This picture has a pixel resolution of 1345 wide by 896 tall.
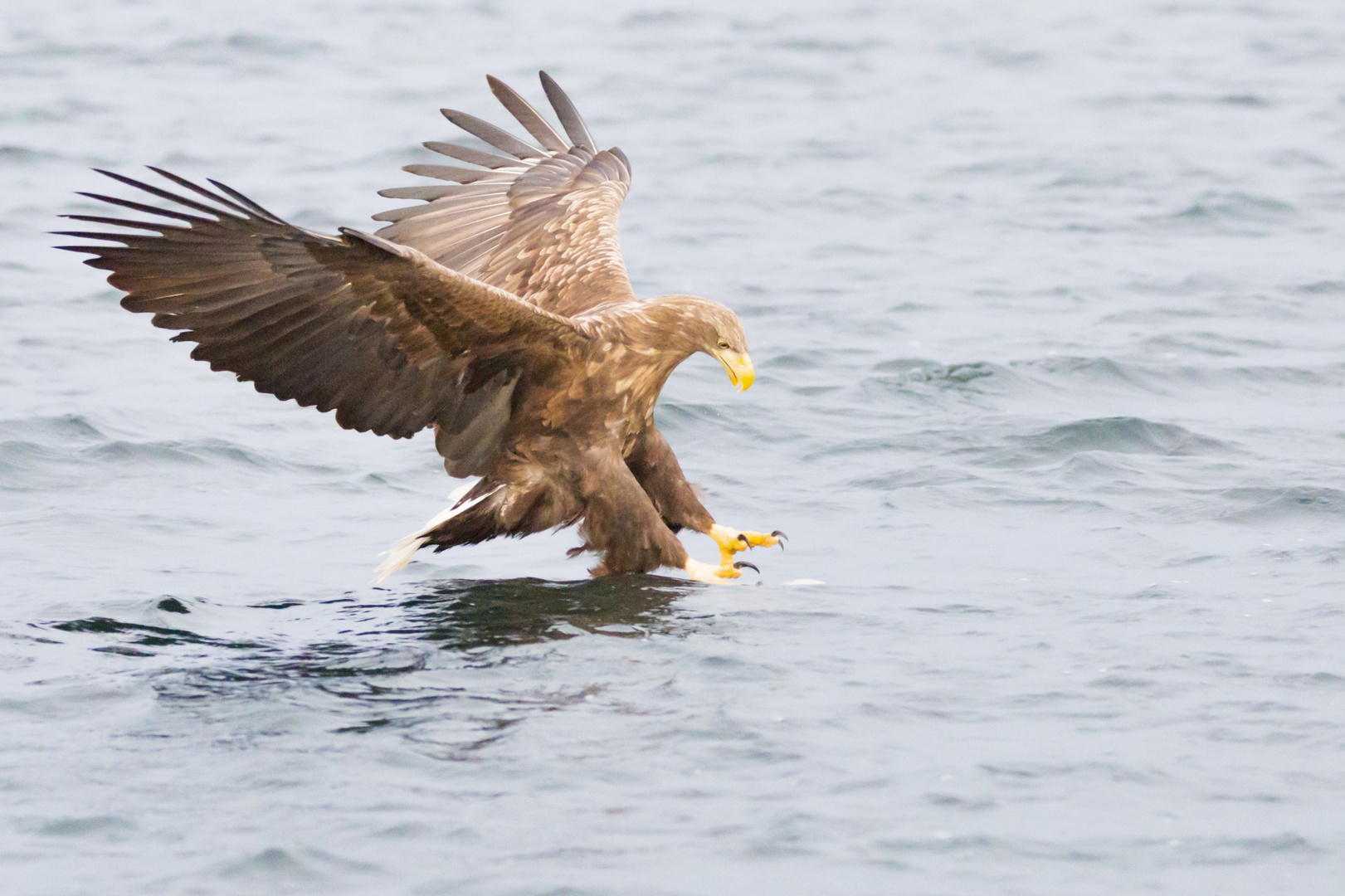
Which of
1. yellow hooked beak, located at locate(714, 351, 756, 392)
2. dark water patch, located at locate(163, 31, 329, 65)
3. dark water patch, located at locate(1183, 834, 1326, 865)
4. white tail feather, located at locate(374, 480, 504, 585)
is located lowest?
dark water patch, located at locate(1183, 834, 1326, 865)

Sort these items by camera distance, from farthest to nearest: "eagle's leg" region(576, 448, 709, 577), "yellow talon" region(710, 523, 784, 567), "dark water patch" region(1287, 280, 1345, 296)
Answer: "dark water patch" region(1287, 280, 1345, 296) → "yellow talon" region(710, 523, 784, 567) → "eagle's leg" region(576, 448, 709, 577)

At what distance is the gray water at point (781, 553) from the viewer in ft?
14.0

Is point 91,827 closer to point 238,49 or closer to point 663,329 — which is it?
point 663,329

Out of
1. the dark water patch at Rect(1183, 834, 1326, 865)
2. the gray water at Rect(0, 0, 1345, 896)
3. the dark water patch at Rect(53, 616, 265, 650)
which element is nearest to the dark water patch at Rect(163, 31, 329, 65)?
the gray water at Rect(0, 0, 1345, 896)

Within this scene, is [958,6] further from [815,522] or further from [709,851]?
[709,851]

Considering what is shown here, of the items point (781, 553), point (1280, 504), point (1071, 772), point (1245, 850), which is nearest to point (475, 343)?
point (781, 553)

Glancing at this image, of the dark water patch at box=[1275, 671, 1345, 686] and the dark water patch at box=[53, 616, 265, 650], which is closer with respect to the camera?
the dark water patch at box=[1275, 671, 1345, 686]

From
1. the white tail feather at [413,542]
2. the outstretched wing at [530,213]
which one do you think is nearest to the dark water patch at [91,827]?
the white tail feather at [413,542]

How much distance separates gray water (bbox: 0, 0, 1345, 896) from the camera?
427 centimetres

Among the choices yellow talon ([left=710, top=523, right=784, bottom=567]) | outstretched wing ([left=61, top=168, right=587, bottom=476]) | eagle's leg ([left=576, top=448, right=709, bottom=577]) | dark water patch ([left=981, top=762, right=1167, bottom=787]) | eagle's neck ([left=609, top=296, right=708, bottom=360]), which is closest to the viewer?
dark water patch ([left=981, top=762, right=1167, bottom=787])

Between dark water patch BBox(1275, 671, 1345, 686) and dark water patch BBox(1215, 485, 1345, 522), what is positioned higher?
dark water patch BBox(1215, 485, 1345, 522)

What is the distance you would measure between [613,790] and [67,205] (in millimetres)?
8934

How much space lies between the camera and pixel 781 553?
6.79 m

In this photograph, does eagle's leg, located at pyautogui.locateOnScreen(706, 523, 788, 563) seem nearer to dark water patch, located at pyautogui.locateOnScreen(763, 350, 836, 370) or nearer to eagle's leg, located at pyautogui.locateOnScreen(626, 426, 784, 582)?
eagle's leg, located at pyautogui.locateOnScreen(626, 426, 784, 582)
